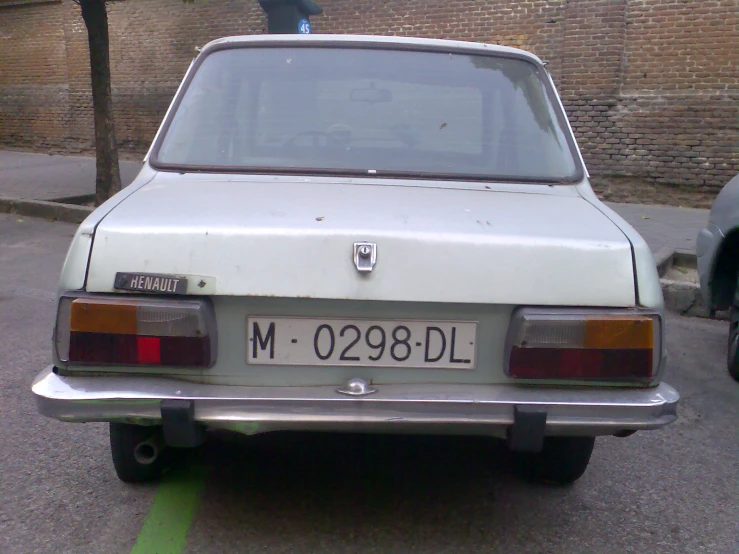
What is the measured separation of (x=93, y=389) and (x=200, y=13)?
13.6m

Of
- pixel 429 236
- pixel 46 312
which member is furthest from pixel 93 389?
pixel 46 312

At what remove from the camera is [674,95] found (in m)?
10.5

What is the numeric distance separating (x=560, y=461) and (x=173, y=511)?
1.47m

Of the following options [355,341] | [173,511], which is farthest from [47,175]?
[355,341]

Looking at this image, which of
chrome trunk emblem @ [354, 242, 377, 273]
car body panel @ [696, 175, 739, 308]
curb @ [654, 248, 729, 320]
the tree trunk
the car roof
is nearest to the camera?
chrome trunk emblem @ [354, 242, 377, 273]

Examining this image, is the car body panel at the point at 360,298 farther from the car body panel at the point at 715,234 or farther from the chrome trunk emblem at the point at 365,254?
the car body panel at the point at 715,234

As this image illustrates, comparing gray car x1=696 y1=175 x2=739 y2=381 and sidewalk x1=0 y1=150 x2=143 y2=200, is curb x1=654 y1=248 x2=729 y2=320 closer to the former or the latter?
gray car x1=696 y1=175 x2=739 y2=381

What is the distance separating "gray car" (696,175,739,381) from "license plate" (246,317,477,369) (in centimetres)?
295

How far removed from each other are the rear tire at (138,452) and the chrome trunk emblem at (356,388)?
84 cm

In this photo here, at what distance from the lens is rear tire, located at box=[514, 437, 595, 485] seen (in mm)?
2893

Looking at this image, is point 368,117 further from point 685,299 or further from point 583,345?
point 685,299

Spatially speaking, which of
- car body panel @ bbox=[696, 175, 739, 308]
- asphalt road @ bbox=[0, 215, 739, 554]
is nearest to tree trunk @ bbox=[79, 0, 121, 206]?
asphalt road @ bbox=[0, 215, 739, 554]

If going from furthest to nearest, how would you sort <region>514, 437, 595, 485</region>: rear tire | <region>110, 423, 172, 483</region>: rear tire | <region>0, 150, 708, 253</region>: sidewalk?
<region>0, 150, 708, 253</region>: sidewalk < <region>514, 437, 595, 485</region>: rear tire < <region>110, 423, 172, 483</region>: rear tire

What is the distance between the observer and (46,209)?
32.2 ft
